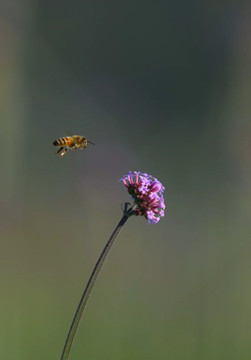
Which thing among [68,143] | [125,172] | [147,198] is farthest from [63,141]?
[125,172]

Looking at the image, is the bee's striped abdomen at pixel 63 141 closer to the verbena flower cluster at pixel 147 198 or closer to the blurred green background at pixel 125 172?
the verbena flower cluster at pixel 147 198

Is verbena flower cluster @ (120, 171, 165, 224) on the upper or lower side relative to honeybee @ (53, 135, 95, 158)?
lower

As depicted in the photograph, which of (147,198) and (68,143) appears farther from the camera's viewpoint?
(68,143)

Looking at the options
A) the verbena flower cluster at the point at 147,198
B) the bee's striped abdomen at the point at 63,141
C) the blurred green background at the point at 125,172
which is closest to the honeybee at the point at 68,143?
the bee's striped abdomen at the point at 63,141

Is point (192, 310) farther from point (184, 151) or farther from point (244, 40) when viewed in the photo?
point (244, 40)

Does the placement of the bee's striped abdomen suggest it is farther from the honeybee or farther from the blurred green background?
the blurred green background

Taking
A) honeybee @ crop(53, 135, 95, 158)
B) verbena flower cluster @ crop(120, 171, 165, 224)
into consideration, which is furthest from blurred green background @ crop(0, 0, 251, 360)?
verbena flower cluster @ crop(120, 171, 165, 224)

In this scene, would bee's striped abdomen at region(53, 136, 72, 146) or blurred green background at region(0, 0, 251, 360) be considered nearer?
bee's striped abdomen at region(53, 136, 72, 146)

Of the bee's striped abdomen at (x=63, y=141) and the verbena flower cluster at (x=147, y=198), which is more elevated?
the bee's striped abdomen at (x=63, y=141)

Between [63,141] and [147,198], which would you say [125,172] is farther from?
[147,198]
